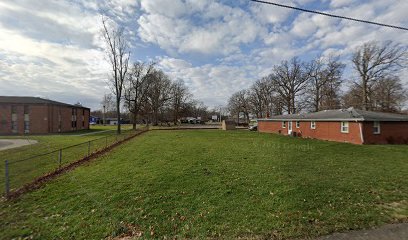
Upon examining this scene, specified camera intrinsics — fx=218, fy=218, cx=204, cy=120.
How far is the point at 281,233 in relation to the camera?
13.2 ft

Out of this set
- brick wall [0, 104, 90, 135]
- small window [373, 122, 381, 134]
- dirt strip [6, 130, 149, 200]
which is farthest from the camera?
brick wall [0, 104, 90, 135]

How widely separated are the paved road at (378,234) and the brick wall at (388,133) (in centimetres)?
1844

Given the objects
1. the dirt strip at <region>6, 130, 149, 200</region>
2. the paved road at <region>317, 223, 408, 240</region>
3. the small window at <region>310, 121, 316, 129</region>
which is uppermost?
the small window at <region>310, 121, 316, 129</region>

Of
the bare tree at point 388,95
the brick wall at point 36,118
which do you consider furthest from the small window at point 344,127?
the brick wall at point 36,118

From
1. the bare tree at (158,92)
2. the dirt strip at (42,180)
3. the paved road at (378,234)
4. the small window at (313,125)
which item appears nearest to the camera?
the paved road at (378,234)

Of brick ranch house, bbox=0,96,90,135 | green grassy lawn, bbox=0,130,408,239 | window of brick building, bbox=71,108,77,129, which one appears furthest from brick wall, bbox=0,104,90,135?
green grassy lawn, bbox=0,130,408,239

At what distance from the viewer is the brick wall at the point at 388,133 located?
19484mm

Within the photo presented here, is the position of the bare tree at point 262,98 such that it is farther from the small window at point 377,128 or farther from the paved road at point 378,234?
the paved road at point 378,234

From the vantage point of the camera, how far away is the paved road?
3.88 m

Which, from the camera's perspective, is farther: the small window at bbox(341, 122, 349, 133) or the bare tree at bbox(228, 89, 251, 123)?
the bare tree at bbox(228, 89, 251, 123)

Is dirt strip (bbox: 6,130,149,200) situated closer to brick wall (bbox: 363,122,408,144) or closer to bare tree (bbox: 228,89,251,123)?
brick wall (bbox: 363,122,408,144)

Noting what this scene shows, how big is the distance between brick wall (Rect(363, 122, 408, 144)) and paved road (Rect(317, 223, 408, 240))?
60.5 feet

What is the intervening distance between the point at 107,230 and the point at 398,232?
5.55m

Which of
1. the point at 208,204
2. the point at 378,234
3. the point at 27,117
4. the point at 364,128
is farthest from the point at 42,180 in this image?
the point at 27,117
